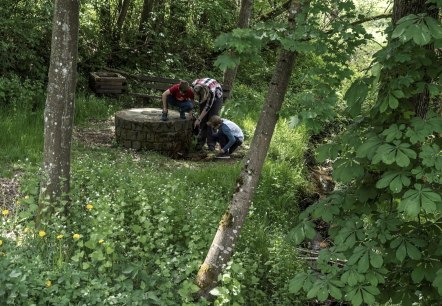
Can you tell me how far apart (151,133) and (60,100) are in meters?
4.12

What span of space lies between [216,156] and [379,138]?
248 inches

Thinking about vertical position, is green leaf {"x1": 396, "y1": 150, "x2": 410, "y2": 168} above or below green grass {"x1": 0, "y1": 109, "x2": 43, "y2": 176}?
above

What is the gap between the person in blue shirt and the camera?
Result: 375 inches

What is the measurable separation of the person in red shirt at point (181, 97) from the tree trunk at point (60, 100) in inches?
171

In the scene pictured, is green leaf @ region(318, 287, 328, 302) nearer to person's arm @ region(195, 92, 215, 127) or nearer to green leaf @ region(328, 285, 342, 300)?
green leaf @ region(328, 285, 342, 300)

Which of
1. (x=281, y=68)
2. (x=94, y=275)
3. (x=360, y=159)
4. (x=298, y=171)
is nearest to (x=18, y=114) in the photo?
(x=298, y=171)

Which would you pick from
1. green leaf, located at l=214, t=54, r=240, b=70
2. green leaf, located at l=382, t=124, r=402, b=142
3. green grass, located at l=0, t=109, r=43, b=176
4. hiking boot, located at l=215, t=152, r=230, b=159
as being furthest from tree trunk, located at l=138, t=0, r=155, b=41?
green leaf, located at l=382, t=124, r=402, b=142

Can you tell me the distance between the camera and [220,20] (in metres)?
17.0

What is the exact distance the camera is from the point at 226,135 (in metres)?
9.67

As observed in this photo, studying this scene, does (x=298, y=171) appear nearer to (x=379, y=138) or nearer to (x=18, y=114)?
(x=18, y=114)

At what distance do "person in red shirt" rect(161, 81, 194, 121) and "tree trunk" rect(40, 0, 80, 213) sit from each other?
14.3ft

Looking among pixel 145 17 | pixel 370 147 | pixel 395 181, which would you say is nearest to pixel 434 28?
pixel 370 147

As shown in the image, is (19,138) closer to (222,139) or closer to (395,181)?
(222,139)

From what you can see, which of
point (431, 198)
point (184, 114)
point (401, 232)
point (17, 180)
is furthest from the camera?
point (184, 114)
